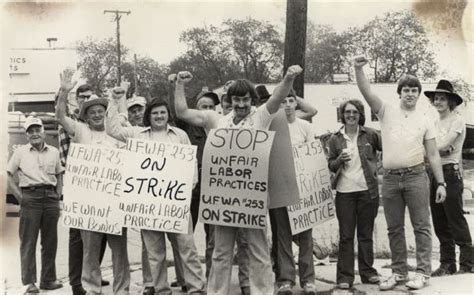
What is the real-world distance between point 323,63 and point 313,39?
2.38m

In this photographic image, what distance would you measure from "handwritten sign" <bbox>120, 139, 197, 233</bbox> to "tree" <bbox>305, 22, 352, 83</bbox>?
118ft

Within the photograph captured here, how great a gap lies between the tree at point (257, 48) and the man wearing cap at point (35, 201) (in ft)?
109

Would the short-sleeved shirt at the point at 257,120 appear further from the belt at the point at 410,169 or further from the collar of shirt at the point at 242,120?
the belt at the point at 410,169

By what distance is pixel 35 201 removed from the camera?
6.80 m

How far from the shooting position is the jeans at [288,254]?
616cm

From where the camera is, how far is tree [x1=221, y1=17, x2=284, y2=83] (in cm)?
4000

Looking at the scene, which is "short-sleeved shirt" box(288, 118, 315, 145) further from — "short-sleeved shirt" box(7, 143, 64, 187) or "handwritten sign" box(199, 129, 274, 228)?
"short-sleeved shirt" box(7, 143, 64, 187)

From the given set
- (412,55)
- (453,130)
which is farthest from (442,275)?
(412,55)

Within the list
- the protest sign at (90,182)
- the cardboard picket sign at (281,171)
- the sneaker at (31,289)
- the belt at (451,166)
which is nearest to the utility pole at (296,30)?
the belt at (451,166)

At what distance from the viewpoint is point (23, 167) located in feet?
22.4

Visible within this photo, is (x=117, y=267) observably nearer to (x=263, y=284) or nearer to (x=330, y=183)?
(x=263, y=284)

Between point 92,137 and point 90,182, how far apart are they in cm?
44

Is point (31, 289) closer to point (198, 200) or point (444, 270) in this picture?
point (198, 200)

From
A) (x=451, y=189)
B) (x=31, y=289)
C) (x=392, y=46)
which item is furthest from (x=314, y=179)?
(x=392, y=46)
